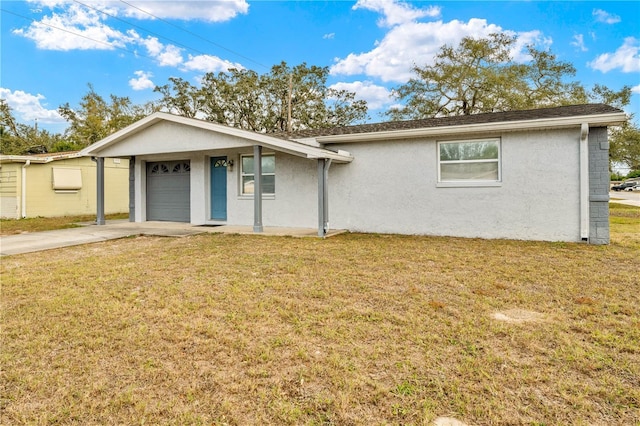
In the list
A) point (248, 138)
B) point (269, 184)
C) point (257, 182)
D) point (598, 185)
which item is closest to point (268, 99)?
point (269, 184)

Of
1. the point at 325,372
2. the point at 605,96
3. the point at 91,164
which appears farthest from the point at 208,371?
the point at 605,96

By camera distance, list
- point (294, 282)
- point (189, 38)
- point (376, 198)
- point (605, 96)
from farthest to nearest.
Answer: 1. point (605, 96)
2. point (189, 38)
3. point (376, 198)
4. point (294, 282)

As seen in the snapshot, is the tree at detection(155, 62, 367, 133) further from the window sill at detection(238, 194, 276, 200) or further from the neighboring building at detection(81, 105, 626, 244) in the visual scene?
the window sill at detection(238, 194, 276, 200)

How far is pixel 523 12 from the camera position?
53.2 feet

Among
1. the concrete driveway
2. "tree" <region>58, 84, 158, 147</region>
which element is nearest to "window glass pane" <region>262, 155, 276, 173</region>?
the concrete driveway

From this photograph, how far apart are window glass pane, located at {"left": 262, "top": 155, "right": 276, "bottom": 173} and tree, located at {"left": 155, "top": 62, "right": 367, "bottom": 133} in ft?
54.6

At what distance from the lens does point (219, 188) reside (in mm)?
11938

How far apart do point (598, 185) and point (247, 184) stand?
9.00m

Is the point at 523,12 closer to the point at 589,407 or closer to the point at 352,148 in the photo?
the point at 352,148

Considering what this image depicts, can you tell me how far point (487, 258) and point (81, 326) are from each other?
5800mm

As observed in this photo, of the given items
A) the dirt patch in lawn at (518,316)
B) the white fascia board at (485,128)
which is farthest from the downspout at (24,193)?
the dirt patch in lawn at (518,316)

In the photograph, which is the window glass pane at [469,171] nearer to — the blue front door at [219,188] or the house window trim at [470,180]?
the house window trim at [470,180]

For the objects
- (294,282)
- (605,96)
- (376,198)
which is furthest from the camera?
(605,96)

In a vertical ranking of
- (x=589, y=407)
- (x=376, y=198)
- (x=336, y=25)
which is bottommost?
(x=589, y=407)
